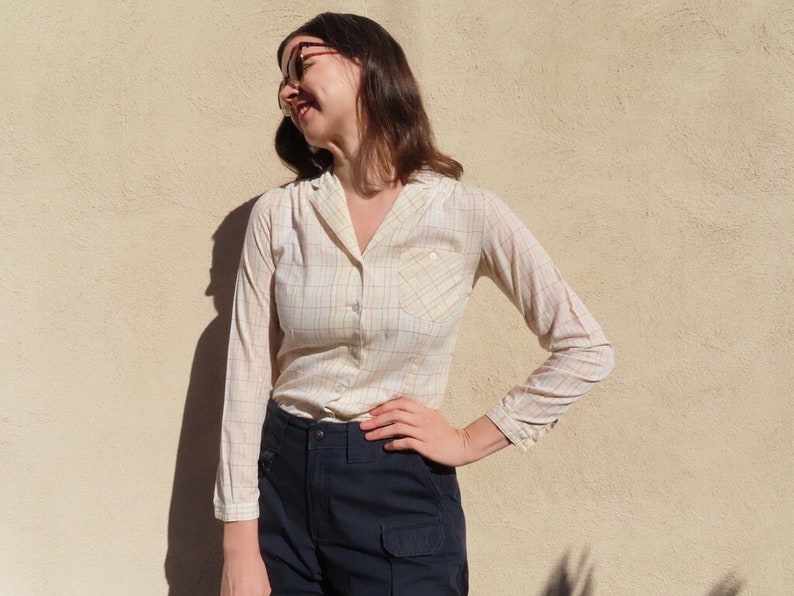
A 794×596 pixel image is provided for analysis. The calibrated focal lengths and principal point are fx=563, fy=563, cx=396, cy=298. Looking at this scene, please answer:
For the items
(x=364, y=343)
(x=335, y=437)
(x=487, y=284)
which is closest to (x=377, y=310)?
(x=364, y=343)

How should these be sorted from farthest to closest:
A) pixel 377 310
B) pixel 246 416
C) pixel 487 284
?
pixel 487 284 → pixel 246 416 → pixel 377 310

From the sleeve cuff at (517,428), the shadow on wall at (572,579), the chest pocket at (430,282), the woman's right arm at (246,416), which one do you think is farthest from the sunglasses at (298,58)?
the shadow on wall at (572,579)

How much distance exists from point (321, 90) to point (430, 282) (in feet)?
1.61

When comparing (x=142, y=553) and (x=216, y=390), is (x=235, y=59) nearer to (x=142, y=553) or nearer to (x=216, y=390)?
(x=216, y=390)

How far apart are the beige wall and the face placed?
1.62ft

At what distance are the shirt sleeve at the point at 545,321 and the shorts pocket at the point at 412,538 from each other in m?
0.29

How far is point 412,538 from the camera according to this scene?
1.24m

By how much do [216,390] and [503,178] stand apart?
1149 millimetres

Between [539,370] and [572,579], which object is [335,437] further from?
[572,579]

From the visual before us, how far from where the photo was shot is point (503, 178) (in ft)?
5.61

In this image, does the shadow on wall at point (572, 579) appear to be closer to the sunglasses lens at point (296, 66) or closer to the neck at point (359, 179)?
the neck at point (359, 179)

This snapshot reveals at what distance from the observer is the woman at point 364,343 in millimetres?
1247

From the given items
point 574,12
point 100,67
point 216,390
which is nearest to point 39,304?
point 216,390

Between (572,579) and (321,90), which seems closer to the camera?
(321,90)
